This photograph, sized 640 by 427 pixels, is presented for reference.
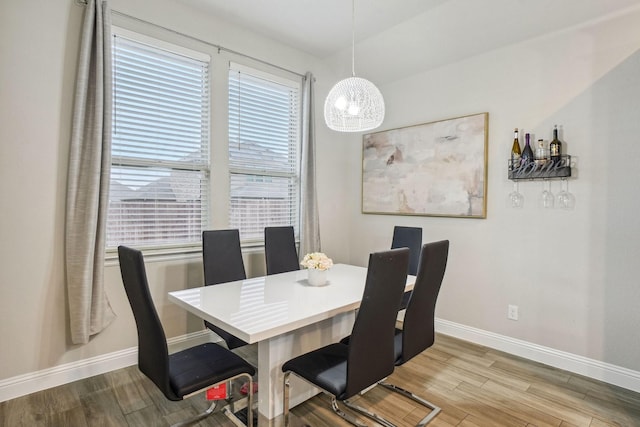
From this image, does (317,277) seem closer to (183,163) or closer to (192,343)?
(192,343)

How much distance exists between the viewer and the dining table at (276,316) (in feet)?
5.51

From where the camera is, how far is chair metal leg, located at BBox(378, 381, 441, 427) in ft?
6.61

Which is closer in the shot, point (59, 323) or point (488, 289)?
point (59, 323)

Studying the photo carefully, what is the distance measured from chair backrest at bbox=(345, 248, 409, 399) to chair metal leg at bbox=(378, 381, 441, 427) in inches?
23.0

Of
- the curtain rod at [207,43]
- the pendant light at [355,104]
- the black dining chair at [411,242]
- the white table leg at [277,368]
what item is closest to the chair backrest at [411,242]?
the black dining chair at [411,242]

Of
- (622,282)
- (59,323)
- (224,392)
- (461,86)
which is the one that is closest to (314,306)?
(224,392)

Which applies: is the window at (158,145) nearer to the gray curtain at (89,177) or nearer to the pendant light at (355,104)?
the gray curtain at (89,177)

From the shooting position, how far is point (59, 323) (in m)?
2.39

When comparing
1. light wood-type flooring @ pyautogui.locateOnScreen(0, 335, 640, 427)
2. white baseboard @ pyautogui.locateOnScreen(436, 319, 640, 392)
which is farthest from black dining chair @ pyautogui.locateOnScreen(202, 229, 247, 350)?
white baseboard @ pyautogui.locateOnScreen(436, 319, 640, 392)

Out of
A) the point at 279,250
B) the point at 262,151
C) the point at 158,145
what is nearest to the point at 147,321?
the point at 279,250

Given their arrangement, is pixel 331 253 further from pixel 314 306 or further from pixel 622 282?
pixel 622 282

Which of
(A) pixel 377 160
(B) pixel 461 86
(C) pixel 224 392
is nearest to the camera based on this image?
(C) pixel 224 392

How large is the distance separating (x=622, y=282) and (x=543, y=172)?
37.6 inches

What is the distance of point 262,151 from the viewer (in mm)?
3561
